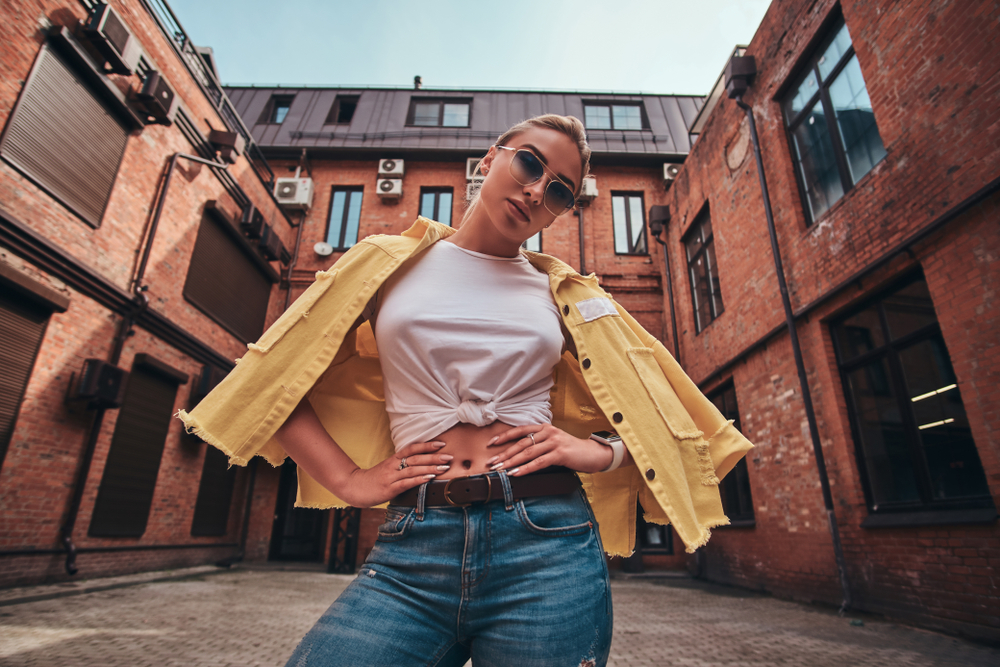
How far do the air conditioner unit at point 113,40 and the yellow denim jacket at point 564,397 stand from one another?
26.0 feet

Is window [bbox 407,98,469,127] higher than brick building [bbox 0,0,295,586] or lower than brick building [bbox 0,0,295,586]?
higher

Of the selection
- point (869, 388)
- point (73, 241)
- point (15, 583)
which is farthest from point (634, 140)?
point (15, 583)

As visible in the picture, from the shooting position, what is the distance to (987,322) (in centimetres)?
444

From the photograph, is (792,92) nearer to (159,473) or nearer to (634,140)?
(634,140)

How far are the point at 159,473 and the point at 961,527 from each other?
1077 cm

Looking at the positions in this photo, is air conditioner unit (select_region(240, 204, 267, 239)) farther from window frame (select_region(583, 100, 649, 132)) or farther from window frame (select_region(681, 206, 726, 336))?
window frame (select_region(583, 100, 649, 132))

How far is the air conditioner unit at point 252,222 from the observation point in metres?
11.1

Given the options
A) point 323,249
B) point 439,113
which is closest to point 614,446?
point 323,249

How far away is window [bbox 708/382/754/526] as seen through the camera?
8.80 meters

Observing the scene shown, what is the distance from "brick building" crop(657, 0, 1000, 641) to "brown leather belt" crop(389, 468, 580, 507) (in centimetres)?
509

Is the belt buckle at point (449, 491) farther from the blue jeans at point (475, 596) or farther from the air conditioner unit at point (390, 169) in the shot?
the air conditioner unit at point (390, 169)

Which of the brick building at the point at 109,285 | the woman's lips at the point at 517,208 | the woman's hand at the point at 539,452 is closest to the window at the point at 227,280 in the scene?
the brick building at the point at 109,285

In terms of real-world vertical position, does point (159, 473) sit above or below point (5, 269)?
below

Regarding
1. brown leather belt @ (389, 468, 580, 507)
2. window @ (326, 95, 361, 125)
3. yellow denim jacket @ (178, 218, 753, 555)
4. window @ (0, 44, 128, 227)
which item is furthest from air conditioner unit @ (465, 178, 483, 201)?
window @ (326, 95, 361, 125)
